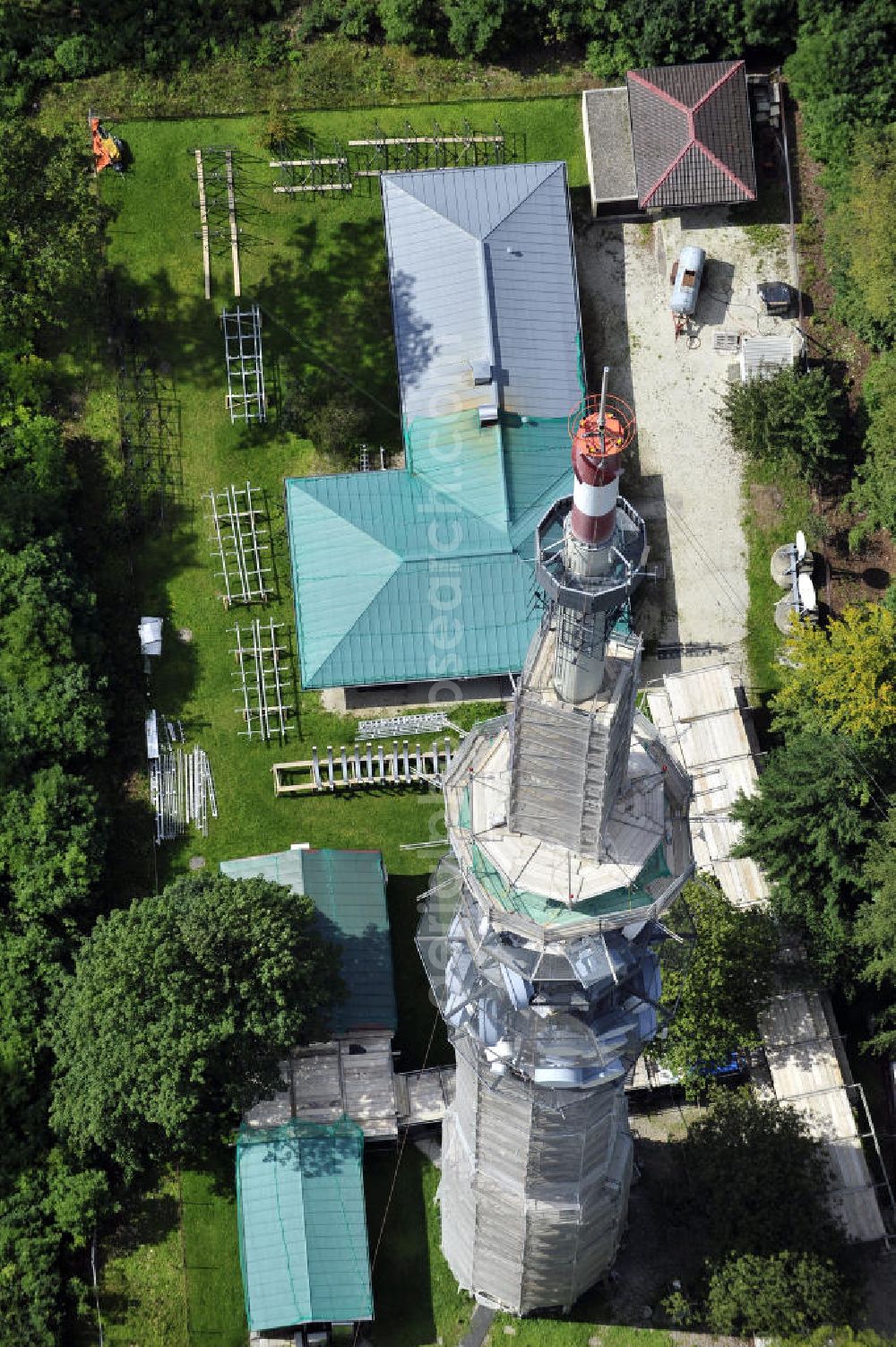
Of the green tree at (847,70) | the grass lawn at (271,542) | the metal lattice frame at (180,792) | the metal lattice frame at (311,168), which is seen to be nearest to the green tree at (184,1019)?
the grass lawn at (271,542)

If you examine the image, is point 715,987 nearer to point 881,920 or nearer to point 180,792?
point 881,920

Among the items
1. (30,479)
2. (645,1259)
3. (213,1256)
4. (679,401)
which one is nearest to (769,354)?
(679,401)

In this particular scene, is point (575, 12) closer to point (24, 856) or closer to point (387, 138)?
point (387, 138)

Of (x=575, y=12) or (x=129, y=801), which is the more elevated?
(x=575, y=12)

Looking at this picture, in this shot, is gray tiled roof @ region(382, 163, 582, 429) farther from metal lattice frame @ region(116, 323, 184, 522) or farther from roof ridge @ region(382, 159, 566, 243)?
metal lattice frame @ region(116, 323, 184, 522)

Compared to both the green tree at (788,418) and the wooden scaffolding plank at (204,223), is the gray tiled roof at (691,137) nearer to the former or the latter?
the green tree at (788,418)

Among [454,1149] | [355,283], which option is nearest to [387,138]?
[355,283]

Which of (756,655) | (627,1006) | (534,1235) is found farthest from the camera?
(756,655)

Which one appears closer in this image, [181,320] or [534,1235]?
[534,1235]
